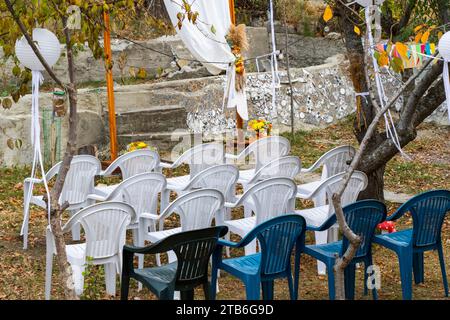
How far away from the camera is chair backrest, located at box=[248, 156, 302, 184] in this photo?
686 cm

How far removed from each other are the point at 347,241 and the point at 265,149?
117 inches

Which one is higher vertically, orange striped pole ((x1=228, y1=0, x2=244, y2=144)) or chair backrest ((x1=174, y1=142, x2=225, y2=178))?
orange striped pole ((x1=228, y1=0, x2=244, y2=144))

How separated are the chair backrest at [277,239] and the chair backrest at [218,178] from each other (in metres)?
1.65

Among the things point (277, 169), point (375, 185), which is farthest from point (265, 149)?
point (375, 185)

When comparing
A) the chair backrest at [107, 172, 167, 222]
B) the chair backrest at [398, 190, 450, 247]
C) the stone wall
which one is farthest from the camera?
the stone wall

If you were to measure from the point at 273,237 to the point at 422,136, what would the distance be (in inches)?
312

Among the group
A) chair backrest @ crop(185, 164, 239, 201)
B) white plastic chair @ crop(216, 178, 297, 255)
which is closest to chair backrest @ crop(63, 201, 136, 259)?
white plastic chair @ crop(216, 178, 297, 255)

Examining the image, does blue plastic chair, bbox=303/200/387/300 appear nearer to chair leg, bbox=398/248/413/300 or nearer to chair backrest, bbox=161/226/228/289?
chair leg, bbox=398/248/413/300

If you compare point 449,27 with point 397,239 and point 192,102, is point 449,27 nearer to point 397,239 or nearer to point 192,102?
point 397,239

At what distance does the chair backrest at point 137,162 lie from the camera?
726cm

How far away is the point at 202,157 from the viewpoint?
7.47 meters
